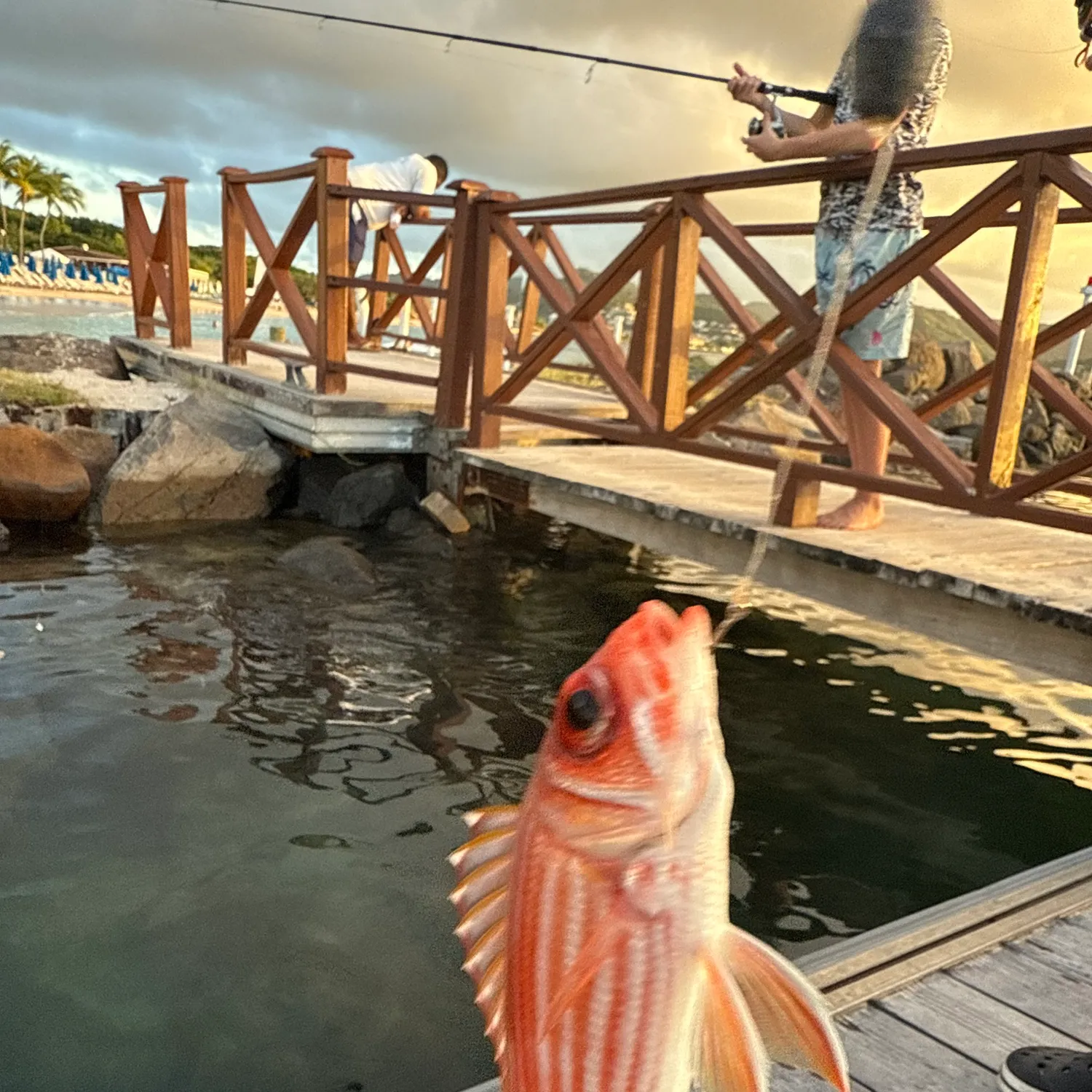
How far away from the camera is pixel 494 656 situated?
502 cm

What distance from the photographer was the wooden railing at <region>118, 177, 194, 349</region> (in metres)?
10.2

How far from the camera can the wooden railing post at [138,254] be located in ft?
36.6

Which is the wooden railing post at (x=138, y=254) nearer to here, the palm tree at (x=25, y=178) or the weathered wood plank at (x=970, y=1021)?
the weathered wood plank at (x=970, y=1021)

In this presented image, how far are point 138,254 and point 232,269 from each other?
11.1ft

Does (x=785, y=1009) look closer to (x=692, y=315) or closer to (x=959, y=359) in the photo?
(x=692, y=315)

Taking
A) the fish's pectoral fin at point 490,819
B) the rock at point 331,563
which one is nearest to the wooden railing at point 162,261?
the rock at point 331,563

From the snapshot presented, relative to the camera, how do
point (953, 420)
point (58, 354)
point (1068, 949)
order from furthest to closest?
point (953, 420)
point (58, 354)
point (1068, 949)

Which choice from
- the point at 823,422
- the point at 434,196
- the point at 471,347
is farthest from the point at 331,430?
the point at 823,422

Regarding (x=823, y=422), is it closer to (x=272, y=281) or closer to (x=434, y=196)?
(x=434, y=196)

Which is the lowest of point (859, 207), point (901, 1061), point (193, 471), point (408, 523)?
point (901, 1061)

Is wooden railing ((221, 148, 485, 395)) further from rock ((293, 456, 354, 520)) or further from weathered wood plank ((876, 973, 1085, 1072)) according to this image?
weathered wood plank ((876, 973, 1085, 1072))

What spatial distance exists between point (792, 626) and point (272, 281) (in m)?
4.71

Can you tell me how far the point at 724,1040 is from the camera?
0.76 m

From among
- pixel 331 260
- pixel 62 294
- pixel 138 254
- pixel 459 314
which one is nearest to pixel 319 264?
pixel 331 260
